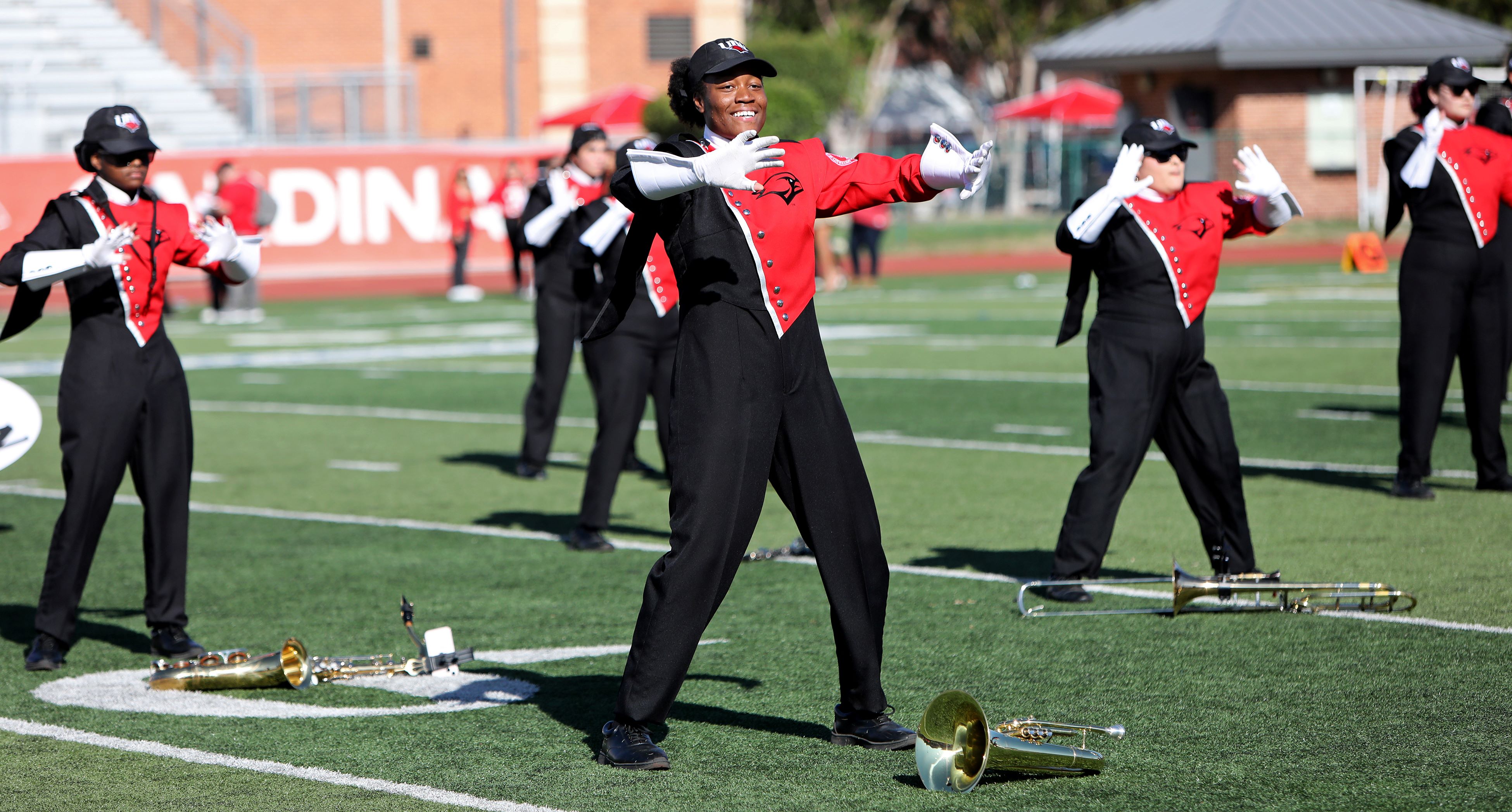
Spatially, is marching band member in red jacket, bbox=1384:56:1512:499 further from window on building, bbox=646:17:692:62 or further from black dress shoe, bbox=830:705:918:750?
window on building, bbox=646:17:692:62

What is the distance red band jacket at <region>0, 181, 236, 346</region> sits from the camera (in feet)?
21.9

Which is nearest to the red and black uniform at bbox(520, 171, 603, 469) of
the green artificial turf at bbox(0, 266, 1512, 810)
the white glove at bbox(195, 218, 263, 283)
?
the green artificial turf at bbox(0, 266, 1512, 810)

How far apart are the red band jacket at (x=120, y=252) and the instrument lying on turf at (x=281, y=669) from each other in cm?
121

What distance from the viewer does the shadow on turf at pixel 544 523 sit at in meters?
9.77

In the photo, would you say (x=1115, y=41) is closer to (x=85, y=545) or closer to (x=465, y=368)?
(x=465, y=368)

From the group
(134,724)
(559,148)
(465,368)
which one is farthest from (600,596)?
(559,148)

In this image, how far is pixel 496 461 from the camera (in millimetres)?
12609

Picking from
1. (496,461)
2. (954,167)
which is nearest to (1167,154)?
(954,167)

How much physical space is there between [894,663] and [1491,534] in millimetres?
3701

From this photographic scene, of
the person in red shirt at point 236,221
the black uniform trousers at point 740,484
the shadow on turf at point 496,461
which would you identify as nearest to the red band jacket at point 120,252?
the black uniform trousers at point 740,484

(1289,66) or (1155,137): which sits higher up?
(1155,137)

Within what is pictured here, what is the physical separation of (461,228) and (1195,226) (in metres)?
21.5

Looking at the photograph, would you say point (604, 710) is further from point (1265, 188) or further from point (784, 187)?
point (1265, 188)

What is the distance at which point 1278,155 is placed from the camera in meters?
37.4
